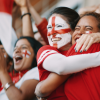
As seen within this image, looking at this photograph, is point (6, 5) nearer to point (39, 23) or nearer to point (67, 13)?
point (39, 23)

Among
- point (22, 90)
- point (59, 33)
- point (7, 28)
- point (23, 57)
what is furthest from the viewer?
point (7, 28)

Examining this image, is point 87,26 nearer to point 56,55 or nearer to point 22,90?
point 56,55

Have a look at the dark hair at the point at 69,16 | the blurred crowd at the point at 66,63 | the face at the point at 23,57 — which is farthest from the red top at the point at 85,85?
the face at the point at 23,57

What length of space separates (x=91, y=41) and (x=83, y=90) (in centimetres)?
25

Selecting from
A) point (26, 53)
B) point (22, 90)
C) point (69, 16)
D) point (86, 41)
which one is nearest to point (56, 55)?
point (86, 41)

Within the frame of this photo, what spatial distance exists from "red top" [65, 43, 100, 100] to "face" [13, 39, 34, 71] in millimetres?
753

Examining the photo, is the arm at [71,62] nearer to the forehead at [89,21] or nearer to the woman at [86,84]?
the woman at [86,84]

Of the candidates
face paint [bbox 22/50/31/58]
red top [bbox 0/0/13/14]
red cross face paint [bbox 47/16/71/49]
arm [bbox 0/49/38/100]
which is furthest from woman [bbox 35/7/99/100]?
red top [bbox 0/0/13/14]

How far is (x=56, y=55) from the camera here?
2.36ft

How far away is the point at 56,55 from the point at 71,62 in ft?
0.28

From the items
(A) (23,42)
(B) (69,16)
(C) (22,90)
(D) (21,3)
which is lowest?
(C) (22,90)

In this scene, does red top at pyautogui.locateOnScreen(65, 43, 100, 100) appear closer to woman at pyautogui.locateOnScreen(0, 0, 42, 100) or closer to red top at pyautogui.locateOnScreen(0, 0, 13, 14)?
woman at pyautogui.locateOnScreen(0, 0, 42, 100)

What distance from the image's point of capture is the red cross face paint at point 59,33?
952 millimetres

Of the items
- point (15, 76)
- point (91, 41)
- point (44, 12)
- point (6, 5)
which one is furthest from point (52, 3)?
A: point (91, 41)
